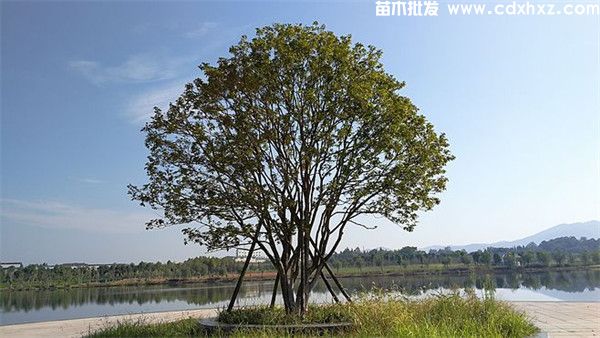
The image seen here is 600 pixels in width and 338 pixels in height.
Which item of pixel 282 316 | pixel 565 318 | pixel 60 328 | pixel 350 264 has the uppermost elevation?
pixel 350 264

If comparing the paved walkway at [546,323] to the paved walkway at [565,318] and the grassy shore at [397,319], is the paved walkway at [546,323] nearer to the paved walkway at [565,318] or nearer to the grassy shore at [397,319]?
the paved walkway at [565,318]

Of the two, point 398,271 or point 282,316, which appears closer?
point 282,316

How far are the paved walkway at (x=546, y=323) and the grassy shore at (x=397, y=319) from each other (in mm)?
638

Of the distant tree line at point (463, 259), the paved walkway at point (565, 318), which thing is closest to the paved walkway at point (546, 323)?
the paved walkway at point (565, 318)

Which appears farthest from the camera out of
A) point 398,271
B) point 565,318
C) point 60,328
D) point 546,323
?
point 398,271

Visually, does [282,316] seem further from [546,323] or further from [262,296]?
[546,323]

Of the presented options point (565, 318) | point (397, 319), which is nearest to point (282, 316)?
point (397, 319)

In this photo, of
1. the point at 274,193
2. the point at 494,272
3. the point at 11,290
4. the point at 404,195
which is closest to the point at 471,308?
the point at 404,195

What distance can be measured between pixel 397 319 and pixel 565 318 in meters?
4.85

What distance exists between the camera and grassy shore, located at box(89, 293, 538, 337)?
6.55 meters

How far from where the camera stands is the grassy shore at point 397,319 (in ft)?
21.5

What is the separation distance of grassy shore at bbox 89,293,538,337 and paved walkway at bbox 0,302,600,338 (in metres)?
0.64

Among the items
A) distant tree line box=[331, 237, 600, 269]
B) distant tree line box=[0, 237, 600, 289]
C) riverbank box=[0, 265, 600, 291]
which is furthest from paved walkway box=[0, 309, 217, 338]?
distant tree line box=[331, 237, 600, 269]

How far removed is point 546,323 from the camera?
30.0 ft
